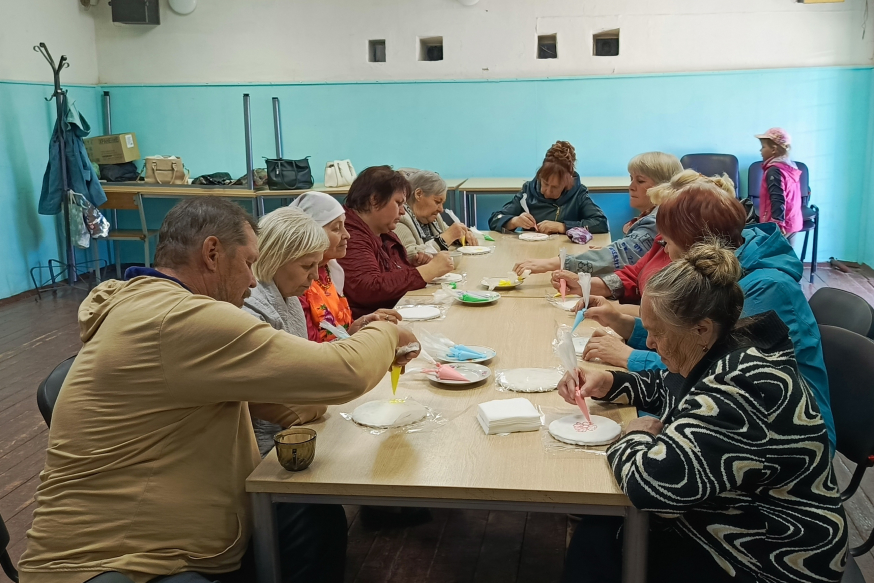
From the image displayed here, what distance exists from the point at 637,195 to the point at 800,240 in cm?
395

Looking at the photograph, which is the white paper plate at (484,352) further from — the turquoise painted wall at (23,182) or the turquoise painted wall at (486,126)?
the turquoise painted wall at (23,182)

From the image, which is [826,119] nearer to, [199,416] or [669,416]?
[669,416]

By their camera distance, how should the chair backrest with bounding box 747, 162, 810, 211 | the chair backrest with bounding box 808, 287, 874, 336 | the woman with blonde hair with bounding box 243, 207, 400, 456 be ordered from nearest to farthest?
1. the woman with blonde hair with bounding box 243, 207, 400, 456
2. the chair backrest with bounding box 808, 287, 874, 336
3. the chair backrest with bounding box 747, 162, 810, 211

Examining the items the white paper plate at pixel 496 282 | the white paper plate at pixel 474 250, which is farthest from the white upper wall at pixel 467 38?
the white paper plate at pixel 496 282

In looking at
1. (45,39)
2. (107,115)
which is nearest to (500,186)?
(107,115)

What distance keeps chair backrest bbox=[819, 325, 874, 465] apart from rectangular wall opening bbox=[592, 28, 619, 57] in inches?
222

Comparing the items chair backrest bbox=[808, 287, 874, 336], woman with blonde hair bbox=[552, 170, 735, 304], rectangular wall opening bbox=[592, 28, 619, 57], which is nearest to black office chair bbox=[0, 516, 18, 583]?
woman with blonde hair bbox=[552, 170, 735, 304]

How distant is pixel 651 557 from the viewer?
1.71 meters

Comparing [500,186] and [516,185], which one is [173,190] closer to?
[500,186]

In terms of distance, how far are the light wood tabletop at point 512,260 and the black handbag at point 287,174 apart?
2.41m

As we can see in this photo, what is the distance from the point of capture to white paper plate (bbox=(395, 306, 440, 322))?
114 inches

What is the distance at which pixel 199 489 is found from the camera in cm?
160

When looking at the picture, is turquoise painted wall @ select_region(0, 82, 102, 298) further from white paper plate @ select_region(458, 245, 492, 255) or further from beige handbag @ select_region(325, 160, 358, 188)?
white paper plate @ select_region(458, 245, 492, 255)

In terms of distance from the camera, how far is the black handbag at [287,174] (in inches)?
270
